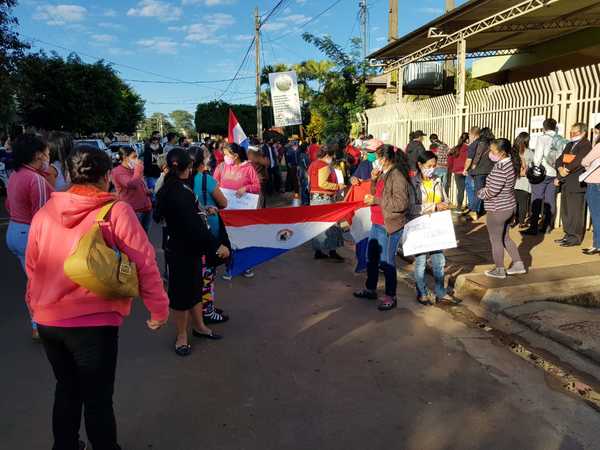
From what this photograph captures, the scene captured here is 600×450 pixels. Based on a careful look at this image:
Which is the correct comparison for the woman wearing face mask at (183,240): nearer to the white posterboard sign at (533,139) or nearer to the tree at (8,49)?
the white posterboard sign at (533,139)

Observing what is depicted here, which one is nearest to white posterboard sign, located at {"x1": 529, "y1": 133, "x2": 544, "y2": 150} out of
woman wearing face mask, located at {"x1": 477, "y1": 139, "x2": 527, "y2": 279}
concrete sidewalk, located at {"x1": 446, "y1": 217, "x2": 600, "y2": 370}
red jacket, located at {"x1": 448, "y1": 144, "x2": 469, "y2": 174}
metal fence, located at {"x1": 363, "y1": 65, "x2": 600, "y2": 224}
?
metal fence, located at {"x1": 363, "y1": 65, "x2": 600, "y2": 224}

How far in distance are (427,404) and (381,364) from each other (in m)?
0.69

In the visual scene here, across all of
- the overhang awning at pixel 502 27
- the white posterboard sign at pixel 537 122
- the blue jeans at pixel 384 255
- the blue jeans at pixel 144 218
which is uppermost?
the overhang awning at pixel 502 27

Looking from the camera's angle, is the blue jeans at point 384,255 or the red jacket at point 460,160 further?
the red jacket at point 460,160

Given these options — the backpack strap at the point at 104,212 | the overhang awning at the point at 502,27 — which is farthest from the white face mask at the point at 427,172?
the overhang awning at the point at 502,27

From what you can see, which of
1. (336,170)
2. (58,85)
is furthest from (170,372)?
(58,85)

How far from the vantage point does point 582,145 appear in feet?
24.5

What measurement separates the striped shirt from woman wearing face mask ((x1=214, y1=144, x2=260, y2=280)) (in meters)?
2.97

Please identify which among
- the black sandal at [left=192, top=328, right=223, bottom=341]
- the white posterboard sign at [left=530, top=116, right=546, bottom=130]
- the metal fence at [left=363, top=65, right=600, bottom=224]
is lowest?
the black sandal at [left=192, top=328, right=223, bottom=341]

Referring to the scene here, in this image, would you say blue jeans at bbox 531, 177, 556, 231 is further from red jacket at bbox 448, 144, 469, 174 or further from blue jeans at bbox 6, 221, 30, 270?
blue jeans at bbox 6, 221, 30, 270

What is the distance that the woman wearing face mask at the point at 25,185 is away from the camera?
4383 mm

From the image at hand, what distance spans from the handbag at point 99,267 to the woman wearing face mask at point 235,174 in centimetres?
425

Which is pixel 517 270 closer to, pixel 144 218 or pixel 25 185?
pixel 144 218

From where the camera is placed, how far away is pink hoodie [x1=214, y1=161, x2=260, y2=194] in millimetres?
6789
